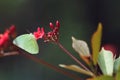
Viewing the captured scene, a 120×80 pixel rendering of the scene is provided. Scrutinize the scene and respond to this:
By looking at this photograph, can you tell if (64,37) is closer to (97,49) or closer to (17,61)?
(17,61)

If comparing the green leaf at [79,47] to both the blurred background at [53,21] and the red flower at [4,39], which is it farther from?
the blurred background at [53,21]

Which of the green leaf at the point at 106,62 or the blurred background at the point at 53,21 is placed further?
the blurred background at the point at 53,21

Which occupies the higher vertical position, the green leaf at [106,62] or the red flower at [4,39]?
the red flower at [4,39]

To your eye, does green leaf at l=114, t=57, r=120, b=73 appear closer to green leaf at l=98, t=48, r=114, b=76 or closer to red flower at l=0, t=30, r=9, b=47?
green leaf at l=98, t=48, r=114, b=76

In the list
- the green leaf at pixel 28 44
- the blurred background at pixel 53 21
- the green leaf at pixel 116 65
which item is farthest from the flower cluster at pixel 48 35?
the blurred background at pixel 53 21

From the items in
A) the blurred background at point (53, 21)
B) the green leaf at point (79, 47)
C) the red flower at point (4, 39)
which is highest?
the blurred background at point (53, 21)

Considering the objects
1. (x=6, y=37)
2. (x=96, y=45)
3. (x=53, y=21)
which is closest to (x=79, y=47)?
(x=96, y=45)
